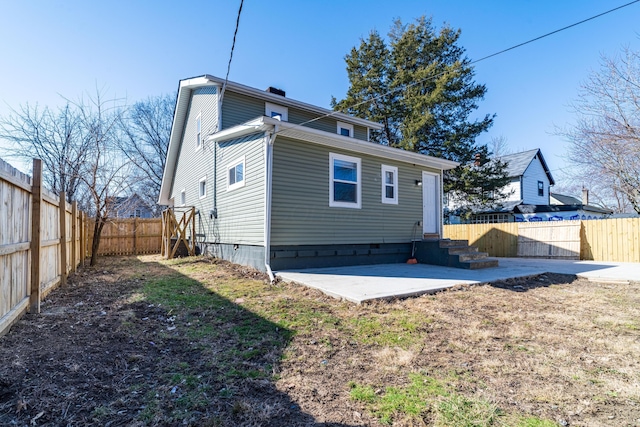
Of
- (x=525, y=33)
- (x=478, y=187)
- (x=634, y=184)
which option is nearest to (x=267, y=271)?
(x=525, y=33)

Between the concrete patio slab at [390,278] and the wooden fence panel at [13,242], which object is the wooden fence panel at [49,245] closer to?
the wooden fence panel at [13,242]

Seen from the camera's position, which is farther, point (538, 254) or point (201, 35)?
point (538, 254)

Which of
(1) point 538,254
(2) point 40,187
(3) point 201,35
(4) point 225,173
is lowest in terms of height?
(1) point 538,254

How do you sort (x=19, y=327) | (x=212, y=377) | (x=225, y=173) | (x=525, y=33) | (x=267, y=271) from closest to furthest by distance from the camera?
1. (x=212, y=377)
2. (x=19, y=327)
3. (x=525, y=33)
4. (x=267, y=271)
5. (x=225, y=173)

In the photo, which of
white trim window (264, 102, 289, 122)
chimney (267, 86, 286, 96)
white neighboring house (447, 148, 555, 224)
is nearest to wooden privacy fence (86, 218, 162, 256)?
white trim window (264, 102, 289, 122)

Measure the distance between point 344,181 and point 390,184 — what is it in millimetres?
1797

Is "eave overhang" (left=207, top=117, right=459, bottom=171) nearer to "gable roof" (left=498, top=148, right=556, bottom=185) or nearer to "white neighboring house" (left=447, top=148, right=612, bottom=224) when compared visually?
"white neighboring house" (left=447, top=148, right=612, bottom=224)

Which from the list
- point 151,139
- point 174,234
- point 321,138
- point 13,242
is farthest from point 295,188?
point 151,139

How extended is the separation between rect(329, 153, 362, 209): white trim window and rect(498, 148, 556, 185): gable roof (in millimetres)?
18030

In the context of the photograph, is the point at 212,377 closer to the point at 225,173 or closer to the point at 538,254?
the point at 225,173

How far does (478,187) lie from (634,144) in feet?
25.7

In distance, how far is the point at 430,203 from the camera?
10.9 m

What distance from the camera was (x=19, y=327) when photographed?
3.46m

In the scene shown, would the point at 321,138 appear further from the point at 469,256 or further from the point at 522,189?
the point at 522,189
